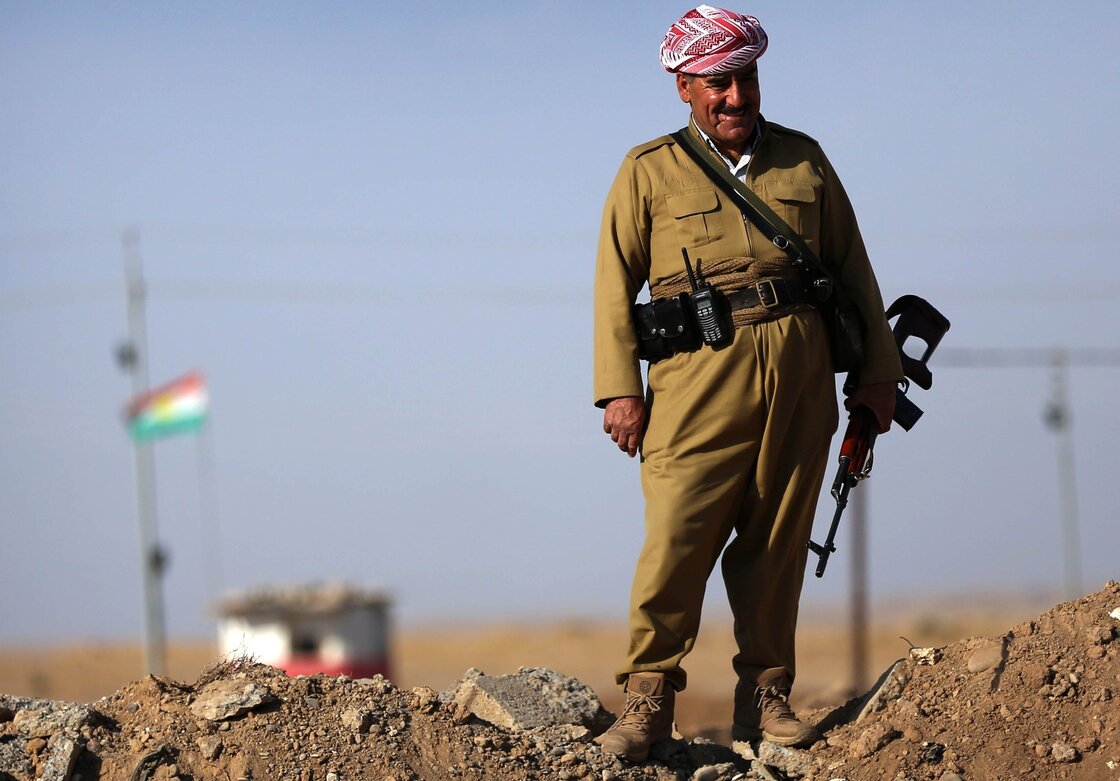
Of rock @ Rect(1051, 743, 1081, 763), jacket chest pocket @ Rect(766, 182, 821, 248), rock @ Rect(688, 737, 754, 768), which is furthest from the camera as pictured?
rock @ Rect(688, 737, 754, 768)

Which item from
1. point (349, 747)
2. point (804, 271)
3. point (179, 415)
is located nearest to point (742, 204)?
point (804, 271)

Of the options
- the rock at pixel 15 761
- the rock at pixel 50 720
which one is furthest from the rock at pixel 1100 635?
the rock at pixel 15 761

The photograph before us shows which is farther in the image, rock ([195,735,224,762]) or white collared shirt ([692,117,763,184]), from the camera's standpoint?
white collared shirt ([692,117,763,184])

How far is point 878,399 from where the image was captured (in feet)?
17.0

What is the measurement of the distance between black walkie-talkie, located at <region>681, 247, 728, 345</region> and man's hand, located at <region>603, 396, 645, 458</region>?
0.32m

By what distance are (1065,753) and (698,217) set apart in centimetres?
213

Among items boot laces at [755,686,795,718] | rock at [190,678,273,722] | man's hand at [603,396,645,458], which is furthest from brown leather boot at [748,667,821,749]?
rock at [190,678,273,722]

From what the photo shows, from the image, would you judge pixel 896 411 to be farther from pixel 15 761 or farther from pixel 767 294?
pixel 15 761

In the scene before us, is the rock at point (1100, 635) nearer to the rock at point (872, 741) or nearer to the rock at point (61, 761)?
the rock at point (872, 741)

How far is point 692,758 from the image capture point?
202 inches

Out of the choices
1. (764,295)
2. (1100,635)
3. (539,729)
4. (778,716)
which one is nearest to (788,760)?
(778,716)

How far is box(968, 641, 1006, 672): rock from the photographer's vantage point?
5.17 m

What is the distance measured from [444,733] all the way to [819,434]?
1637 millimetres

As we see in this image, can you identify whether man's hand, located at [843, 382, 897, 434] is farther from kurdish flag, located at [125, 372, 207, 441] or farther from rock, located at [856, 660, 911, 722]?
→ kurdish flag, located at [125, 372, 207, 441]
